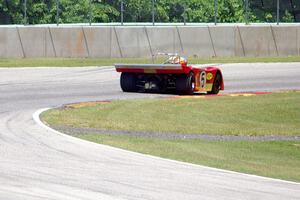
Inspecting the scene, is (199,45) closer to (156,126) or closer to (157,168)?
(156,126)

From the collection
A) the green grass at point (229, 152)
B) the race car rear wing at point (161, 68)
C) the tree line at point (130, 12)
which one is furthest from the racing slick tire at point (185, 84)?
the tree line at point (130, 12)

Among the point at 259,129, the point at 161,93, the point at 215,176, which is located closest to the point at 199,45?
the point at 161,93

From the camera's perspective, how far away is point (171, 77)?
74.7 ft

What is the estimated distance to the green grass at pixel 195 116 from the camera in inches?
653

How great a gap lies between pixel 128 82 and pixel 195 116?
16.3 ft

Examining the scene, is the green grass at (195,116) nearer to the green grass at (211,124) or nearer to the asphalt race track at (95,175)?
the green grass at (211,124)

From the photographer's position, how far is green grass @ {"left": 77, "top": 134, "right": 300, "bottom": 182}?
1210 cm

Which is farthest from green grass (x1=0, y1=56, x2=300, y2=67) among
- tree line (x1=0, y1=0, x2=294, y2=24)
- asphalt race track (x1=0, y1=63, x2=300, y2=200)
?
asphalt race track (x1=0, y1=63, x2=300, y2=200)

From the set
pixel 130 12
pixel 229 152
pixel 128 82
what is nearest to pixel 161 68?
pixel 128 82

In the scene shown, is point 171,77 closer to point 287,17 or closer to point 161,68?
point 161,68

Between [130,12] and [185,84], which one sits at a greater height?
[185,84]

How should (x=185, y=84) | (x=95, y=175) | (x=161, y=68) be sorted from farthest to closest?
1. (x=185, y=84)
2. (x=161, y=68)
3. (x=95, y=175)

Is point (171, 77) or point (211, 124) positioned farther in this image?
point (171, 77)

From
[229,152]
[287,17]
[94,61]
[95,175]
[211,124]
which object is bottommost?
[287,17]
